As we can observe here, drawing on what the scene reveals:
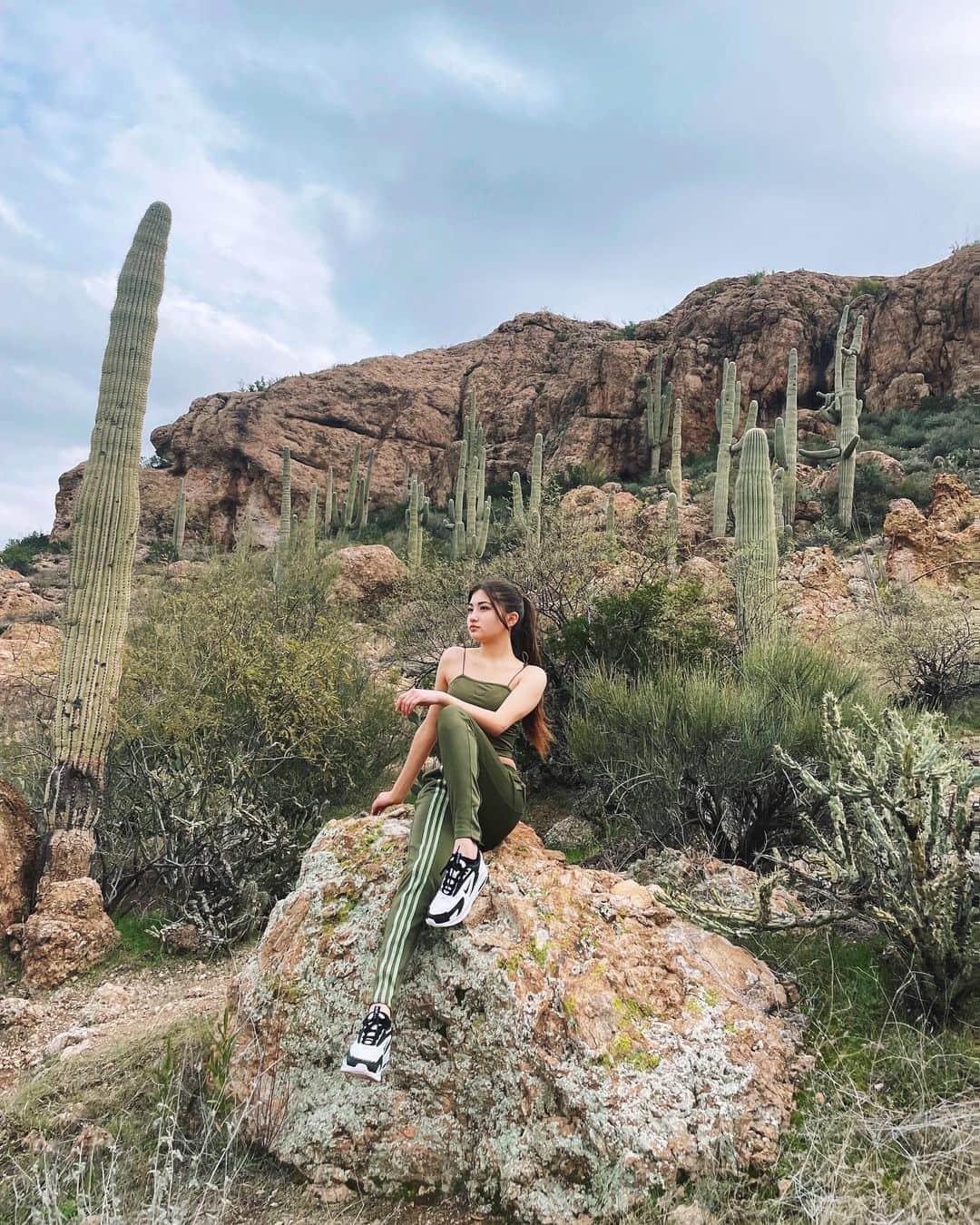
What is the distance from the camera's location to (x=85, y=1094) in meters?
2.69

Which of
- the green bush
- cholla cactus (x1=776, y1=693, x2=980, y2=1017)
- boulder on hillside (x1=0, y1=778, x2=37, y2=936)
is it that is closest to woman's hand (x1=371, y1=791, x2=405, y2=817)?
cholla cactus (x1=776, y1=693, x2=980, y2=1017)

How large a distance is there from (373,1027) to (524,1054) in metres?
0.47

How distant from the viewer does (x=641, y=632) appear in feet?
23.0

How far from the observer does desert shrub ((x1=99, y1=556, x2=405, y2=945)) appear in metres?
5.49

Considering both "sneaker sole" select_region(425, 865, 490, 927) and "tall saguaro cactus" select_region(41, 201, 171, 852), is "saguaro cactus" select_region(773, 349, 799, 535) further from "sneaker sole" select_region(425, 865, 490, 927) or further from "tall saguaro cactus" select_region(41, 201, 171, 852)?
"sneaker sole" select_region(425, 865, 490, 927)

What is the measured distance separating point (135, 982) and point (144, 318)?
18.1ft

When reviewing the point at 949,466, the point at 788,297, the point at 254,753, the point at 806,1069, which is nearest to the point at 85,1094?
the point at 806,1069

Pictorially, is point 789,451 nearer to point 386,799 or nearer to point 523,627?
point 523,627

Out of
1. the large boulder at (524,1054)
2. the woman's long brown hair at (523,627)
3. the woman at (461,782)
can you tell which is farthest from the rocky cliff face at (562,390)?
the large boulder at (524,1054)

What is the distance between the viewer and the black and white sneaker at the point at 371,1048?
6.85 ft

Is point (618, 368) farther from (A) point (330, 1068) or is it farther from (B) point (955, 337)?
(A) point (330, 1068)

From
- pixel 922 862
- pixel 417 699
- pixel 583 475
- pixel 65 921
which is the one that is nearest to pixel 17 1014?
pixel 65 921

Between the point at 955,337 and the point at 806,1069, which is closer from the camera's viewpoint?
the point at 806,1069

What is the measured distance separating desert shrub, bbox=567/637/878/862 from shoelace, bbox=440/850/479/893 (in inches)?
85.8
